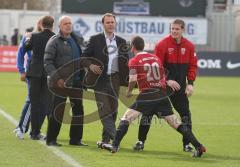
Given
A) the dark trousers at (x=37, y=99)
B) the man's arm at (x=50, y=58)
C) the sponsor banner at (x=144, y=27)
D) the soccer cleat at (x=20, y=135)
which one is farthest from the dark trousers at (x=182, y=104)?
the sponsor banner at (x=144, y=27)

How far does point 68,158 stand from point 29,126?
344cm

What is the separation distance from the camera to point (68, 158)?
36.9 ft

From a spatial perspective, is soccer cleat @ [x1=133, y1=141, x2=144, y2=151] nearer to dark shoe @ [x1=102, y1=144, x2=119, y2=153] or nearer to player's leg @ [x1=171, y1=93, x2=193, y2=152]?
dark shoe @ [x1=102, y1=144, x2=119, y2=153]

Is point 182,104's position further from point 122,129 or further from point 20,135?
point 20,135

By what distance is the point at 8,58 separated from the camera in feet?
118

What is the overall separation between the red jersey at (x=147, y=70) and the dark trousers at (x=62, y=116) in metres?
1.37

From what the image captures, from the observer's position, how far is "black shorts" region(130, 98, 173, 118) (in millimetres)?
11758

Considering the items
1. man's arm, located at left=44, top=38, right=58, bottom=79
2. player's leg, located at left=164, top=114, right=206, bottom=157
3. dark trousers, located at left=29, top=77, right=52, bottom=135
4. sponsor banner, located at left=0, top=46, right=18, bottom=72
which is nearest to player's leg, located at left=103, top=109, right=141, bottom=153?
player's leg, located at left=164, top=114, right=206, bottom=157

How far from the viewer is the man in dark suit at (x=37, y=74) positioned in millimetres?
13180

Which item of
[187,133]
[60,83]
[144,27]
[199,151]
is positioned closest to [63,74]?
[60,83]

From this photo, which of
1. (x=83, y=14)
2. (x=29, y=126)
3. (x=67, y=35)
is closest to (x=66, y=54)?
(x=67, y=35)

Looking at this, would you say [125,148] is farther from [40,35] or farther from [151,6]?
[151,6]

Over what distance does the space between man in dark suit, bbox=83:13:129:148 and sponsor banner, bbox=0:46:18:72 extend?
76.6 ft

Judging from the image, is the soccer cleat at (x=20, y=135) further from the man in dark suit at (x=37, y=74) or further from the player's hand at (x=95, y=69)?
the player's hand at (x=95, y=69)
